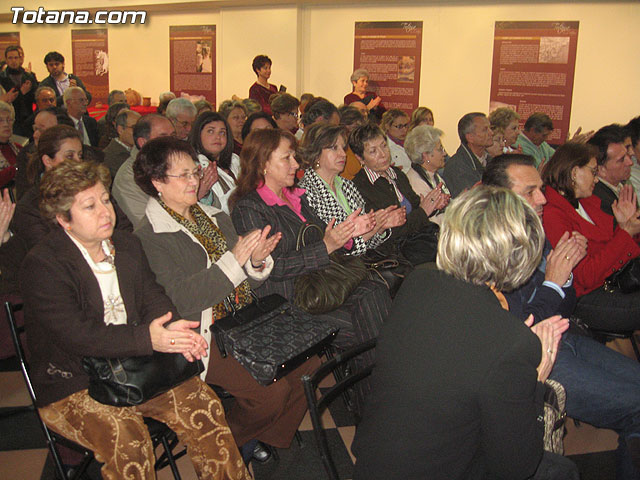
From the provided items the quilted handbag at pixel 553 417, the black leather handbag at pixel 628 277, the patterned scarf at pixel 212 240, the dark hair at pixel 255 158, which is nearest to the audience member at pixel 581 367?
the quilted handbag at pixel 553 417

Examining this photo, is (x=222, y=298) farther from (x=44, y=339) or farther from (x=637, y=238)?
(x=637, y=238)

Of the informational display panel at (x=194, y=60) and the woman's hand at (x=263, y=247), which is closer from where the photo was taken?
the woman's hand at (x=263, y=247)

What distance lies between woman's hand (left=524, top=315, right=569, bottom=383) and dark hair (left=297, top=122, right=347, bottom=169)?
198cm

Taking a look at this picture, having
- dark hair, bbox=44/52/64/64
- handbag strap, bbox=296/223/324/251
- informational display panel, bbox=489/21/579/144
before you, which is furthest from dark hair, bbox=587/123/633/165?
dark hair, bbox=44/52/64/64

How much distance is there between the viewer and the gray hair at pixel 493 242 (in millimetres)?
1430

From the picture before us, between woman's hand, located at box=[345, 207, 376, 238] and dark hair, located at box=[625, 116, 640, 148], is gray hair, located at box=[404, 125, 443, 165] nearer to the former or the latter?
dark hair, located at box=[625, 116, 640, 148]

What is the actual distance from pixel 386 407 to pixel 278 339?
0.87 metres

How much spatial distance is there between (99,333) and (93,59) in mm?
10363

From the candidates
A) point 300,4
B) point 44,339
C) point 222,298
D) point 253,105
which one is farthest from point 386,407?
point 300,4

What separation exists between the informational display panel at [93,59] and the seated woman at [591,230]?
32.3 ft

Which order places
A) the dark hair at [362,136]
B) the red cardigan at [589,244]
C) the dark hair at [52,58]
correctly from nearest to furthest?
the red cardigan at [589,244]
the dark hair at [362,136]
the dark hair at [52,58]

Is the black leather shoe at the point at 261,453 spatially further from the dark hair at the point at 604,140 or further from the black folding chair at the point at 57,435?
the dark hair at the point at 604,140

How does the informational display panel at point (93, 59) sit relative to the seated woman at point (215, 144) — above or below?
above

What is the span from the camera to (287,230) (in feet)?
9.15
